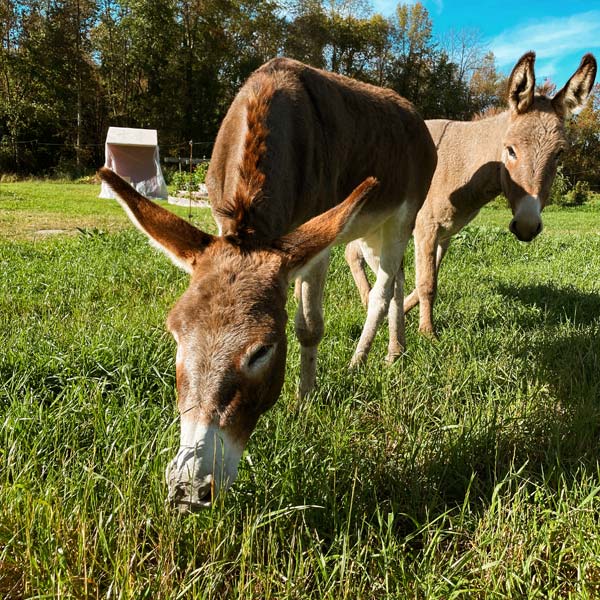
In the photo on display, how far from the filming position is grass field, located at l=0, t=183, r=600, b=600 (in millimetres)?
1671

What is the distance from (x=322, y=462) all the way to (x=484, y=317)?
350 centimetres

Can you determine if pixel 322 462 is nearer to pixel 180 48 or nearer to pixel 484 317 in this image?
pixel 484 317

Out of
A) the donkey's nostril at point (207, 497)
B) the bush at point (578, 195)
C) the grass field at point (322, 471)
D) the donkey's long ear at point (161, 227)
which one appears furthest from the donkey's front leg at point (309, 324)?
the bush at point (578, 195)

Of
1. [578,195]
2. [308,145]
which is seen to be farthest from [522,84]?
[578,195]

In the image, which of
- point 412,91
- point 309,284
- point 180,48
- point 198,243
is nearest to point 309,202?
point 309,284

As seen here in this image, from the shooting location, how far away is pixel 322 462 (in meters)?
2.30

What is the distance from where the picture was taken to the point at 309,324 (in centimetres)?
333

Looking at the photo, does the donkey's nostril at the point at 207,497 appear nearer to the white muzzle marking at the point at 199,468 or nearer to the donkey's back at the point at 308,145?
the white muzzle marking at the point at 199,468

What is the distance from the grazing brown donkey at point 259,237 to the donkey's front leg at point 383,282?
0.13ft

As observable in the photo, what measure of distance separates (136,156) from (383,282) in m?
22.2

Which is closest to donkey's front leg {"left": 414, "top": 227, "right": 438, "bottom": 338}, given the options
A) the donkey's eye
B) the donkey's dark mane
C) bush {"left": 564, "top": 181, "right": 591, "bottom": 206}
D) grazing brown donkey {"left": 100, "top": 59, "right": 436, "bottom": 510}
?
grazing brown donkey {"left": 100, "top": 59, "right": 436, "bottom": 510}

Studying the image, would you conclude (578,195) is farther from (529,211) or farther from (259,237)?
(259,237)

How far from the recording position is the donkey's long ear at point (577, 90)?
14.4ft

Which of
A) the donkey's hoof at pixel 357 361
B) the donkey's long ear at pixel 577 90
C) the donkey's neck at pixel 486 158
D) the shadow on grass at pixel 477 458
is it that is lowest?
the shadow on grass at pixel 477 458
